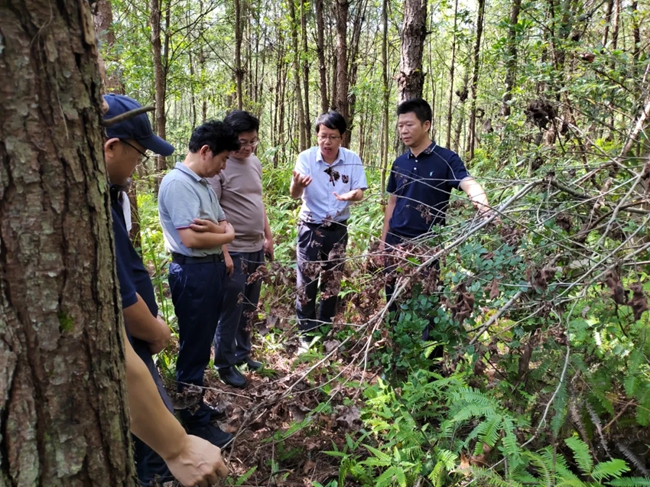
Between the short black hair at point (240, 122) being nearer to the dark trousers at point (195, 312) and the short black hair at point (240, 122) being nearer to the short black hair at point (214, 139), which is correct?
the short black hair at point (214, 139)

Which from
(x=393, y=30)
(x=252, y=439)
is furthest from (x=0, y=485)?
(x=393, y=30)

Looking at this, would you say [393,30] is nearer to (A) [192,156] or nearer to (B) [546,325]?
(A) [192,156]

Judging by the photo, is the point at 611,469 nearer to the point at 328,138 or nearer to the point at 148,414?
the point at 148,414

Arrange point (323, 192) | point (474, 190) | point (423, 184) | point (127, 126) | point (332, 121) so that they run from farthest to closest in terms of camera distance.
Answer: point (323, 192) → point (332, 121) → point (423, 184) → point (474, 190) → point (127, 126)

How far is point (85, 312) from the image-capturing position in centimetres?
84

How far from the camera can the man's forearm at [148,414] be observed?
109 centimetres

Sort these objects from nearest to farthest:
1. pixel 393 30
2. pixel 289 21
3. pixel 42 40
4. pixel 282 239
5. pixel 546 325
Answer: pixel 42 40 → pixel 546 325 → pixel 282 239 → pixel 289 21 → pixel 393 30

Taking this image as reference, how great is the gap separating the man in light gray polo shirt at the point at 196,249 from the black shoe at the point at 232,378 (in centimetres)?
49

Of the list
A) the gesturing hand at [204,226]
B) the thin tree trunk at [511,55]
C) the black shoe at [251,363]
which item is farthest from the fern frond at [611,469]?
the thin tree trunk at [511,55]

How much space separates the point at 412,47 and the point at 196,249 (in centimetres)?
294

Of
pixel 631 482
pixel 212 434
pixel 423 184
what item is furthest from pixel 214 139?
pixel 631 482

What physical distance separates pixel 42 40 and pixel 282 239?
538 cm

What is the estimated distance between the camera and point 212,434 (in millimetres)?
2586

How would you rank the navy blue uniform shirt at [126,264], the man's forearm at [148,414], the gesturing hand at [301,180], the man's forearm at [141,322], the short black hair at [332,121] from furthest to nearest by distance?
the short black hair at [332,121]
the gesturing hand at [301,180]
the man's forearm at [141,322]
the navy blue uniform shirt at [126,264]
the man's forearm at [148,414]
